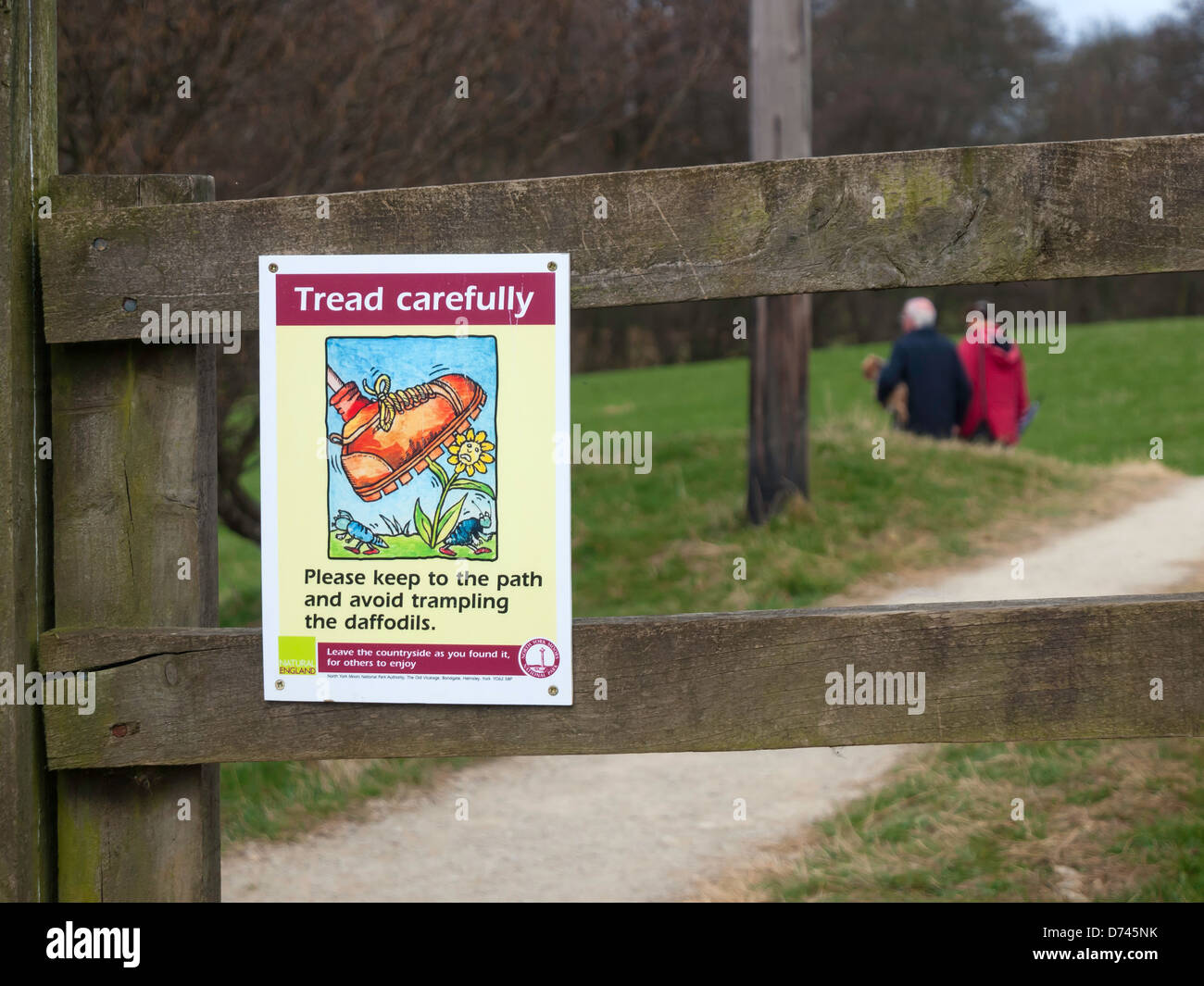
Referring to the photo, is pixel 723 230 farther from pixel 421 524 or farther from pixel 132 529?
pixel 132 529

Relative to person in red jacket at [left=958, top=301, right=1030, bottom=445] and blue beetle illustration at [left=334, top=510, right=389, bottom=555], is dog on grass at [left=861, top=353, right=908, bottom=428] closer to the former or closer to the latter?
person in red jacket at [left=958, top=301, right=1030, bottom=445]

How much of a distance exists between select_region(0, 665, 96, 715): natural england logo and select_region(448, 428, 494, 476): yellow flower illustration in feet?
2.58

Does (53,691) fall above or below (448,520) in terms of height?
below

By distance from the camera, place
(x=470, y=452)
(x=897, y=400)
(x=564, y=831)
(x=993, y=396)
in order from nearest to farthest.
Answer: (x=470, y=452)
(x=564, y=831)
(x=897, y=400)
(x=993, y=396)

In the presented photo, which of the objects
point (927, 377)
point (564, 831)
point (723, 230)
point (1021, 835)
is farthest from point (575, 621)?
point (927, 377)

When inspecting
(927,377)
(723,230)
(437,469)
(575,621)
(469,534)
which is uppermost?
(927,377)

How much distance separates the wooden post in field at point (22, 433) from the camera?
2359mm

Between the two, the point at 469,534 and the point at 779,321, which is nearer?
the point at 469,534

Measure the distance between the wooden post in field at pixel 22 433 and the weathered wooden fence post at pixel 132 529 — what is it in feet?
0.14

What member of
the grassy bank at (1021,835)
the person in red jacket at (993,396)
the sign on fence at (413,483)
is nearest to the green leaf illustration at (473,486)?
the sign on fence at (413,483)

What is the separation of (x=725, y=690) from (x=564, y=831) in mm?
2735

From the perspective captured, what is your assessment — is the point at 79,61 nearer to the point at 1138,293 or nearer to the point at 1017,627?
the point at 1017,627

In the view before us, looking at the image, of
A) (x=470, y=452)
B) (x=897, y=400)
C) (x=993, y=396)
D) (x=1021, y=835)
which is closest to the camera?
(x=470, y=452)

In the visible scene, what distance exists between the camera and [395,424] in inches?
93.7
